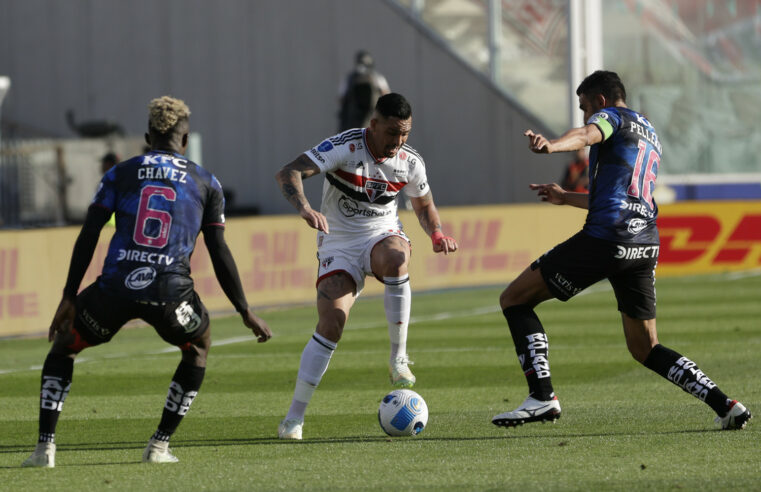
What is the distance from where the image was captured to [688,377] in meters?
7.79

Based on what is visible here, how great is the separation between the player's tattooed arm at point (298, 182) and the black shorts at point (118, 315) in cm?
117

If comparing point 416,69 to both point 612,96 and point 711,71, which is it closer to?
point 711,71

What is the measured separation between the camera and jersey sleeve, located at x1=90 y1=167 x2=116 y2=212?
6.67 m

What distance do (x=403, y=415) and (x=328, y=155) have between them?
5.46 ft

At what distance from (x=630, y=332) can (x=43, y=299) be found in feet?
30.6

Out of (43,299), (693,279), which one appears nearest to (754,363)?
(43,299)

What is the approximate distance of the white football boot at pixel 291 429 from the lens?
26.0 ft

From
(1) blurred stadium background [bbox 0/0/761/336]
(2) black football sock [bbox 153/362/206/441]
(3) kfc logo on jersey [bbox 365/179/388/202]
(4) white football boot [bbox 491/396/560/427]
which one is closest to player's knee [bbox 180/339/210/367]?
(2) black football sock [bbox 153/362/206/441]

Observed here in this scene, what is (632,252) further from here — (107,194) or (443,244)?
(107,194)

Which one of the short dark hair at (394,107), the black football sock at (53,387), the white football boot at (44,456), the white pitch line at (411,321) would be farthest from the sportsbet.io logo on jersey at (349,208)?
the white pitch line at (411,321)

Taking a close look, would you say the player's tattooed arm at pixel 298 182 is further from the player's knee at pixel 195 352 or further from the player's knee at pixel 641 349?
the player's knee at pixel 641 349

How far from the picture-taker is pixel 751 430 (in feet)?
Answer: 25.4

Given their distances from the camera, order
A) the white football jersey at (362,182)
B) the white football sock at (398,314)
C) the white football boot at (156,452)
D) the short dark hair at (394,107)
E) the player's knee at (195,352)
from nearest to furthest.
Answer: the player's knee at (195,352) → the white football boot at (156,452) → the short dark hair at (394,107) → the white football jersey at (362,182) → the white football sock at (398,314)

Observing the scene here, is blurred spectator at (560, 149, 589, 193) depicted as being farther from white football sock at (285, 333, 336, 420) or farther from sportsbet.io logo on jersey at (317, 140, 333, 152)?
white football sock at (285, 333, 336, 420)
